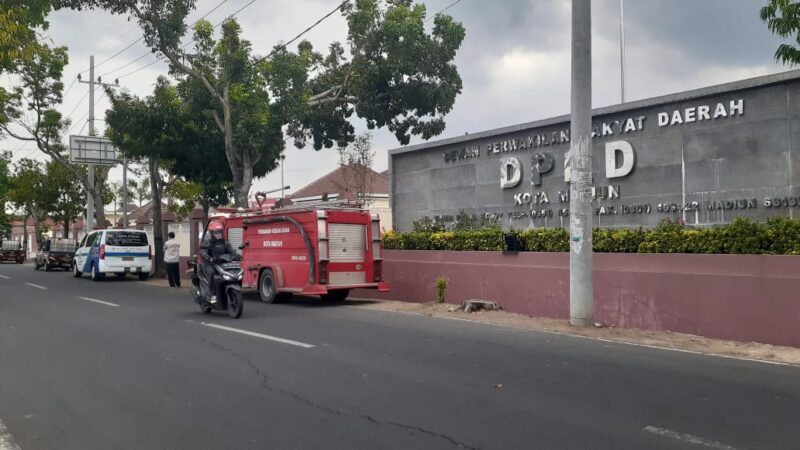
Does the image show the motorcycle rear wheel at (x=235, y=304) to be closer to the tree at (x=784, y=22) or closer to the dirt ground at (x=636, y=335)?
the dirt ground at (x=636, y=335)

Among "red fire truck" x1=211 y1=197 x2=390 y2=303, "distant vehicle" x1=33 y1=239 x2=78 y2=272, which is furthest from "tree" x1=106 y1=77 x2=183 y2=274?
"distant vehicle" x1=33 y1=239 x2=78 y2=272

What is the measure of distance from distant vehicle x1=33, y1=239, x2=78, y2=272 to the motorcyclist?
23.7 meters

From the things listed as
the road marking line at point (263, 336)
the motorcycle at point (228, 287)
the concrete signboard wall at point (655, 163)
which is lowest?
the road marking line at point (263, 336)

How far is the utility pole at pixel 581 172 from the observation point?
10.4 meters

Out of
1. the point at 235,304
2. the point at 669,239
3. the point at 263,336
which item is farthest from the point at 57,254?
the point at 669,239

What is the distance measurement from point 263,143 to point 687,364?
→ 15240mm

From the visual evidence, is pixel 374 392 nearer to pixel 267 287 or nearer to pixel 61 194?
pixel 267 287

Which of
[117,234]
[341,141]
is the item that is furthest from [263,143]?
[117,234]

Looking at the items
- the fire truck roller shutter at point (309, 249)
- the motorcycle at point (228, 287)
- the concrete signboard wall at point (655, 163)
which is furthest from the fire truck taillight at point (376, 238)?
the motorcycle at point (228, 287)

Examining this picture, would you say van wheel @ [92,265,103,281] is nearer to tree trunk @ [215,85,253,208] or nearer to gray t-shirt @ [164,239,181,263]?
gray t-shirt @ [164,239,181,263]

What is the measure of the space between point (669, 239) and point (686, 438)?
19.5 feet

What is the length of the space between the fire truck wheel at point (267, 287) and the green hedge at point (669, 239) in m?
3.86

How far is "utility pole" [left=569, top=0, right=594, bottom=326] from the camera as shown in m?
10.4

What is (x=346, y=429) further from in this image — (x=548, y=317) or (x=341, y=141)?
(x=341, y=141)
